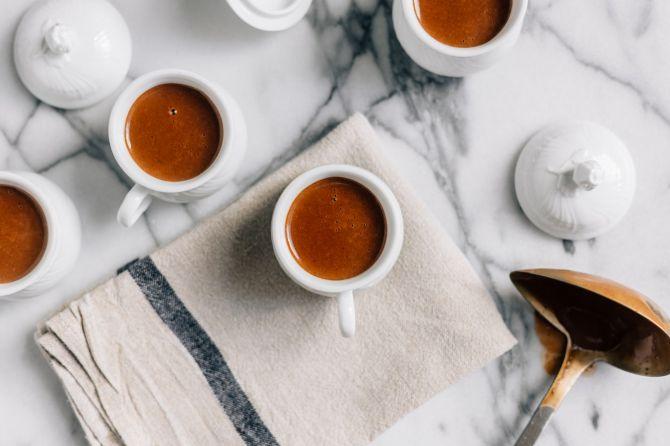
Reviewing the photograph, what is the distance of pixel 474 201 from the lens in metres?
0.99

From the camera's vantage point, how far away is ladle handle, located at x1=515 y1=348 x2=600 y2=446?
951mm

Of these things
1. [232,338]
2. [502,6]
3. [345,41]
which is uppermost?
[345,41]

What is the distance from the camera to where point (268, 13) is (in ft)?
3.05

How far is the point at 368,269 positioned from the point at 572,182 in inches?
10.7

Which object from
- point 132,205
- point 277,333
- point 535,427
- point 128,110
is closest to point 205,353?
point 277,333

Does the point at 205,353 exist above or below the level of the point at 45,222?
below

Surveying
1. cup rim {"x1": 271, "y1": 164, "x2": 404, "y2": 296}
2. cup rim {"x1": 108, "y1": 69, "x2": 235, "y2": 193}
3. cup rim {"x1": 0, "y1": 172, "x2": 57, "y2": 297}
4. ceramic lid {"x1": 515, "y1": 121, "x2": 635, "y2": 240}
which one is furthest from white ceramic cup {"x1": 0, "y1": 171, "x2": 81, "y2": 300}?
ceramic lid {"x1": 515, "y1": 121, "x2": 635, "y2": 240}

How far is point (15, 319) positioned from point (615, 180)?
78 cm

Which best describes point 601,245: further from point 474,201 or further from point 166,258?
point 166,258

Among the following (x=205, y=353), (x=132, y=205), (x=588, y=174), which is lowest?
(x=588, y=174)

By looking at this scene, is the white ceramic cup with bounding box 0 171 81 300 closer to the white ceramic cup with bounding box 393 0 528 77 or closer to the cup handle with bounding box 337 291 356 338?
the cup handle with bounding box 337 291 356 338

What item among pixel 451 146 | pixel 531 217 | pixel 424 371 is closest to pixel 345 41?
pixel 451 146

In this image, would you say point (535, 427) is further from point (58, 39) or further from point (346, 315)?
point (58, 39)

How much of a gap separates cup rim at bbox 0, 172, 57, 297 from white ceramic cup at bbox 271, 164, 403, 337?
0.27 metres
